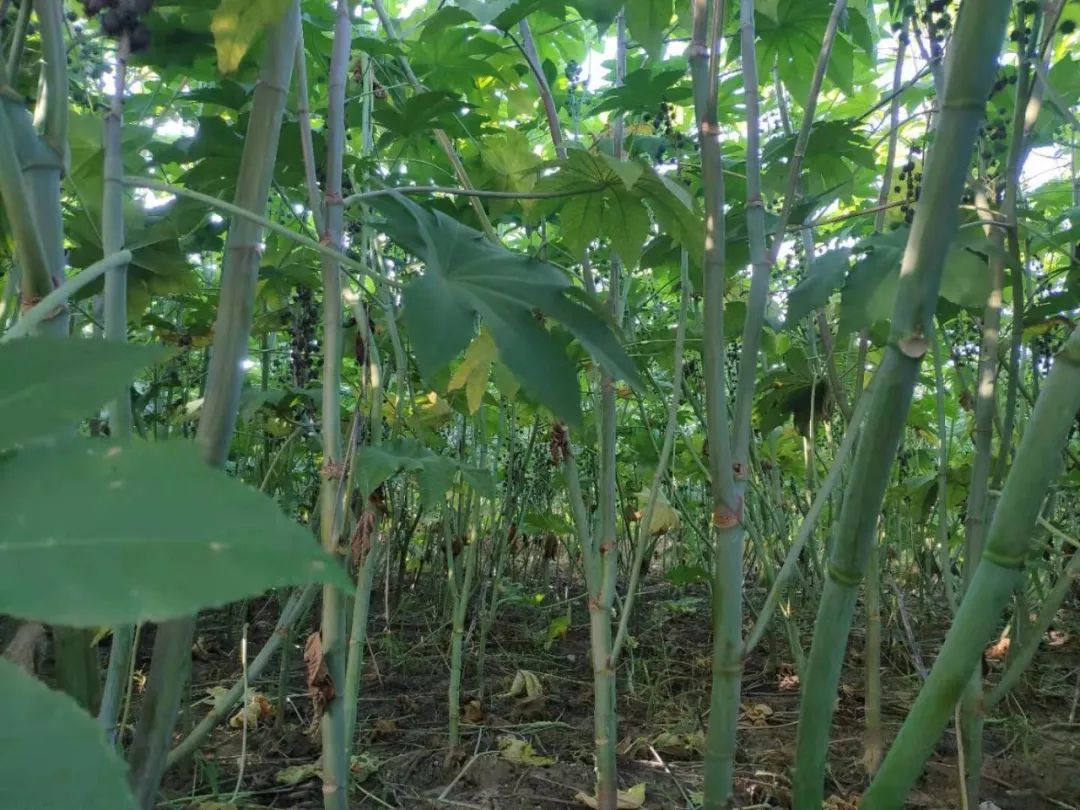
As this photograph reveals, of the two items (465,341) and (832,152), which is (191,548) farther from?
(832,152)

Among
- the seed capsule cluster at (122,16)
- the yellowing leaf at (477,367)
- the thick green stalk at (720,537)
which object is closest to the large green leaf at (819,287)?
the thick green stalk at (720,537)

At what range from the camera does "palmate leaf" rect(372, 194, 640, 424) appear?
2.23 ft

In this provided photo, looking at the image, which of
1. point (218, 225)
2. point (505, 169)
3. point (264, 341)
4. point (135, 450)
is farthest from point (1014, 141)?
point (264, 341)

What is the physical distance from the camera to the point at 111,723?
629mm

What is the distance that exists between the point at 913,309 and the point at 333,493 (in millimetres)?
539

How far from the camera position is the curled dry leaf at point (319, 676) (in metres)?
0.72

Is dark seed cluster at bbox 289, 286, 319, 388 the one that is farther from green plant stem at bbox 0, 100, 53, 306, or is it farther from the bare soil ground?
green plant stem at bbox 0, 100, 53, 306

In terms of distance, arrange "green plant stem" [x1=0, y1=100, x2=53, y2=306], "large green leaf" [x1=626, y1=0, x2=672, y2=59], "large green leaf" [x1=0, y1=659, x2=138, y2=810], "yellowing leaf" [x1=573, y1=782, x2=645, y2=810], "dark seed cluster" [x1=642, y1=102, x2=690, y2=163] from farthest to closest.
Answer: "dark seed cluster" [x1=642, y1=102, x2=690, y2=163]
"yellowing leaf" [x1=573, y1=782, x2=645, y2=810]
"large green leaf" [x1=626, y1=0, x2=672, y2=59]
"green plant stem" [x1=0, y1=100, x2=53, y2=306]
"large green leaf" [x1=0, y1=659, x2=138, y2=810]

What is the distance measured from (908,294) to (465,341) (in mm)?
359

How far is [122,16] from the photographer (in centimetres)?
64

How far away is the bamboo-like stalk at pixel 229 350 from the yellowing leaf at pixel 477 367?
1.48 feet

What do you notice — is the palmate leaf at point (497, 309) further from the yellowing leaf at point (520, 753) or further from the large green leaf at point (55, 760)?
the yellowing leaf at point (520, 753)

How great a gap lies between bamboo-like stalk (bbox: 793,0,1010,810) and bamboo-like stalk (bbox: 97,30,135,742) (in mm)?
523

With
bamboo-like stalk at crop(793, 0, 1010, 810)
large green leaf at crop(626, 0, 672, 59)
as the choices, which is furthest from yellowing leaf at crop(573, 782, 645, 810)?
large green leaf at crop(626, 0, 672, 59)
